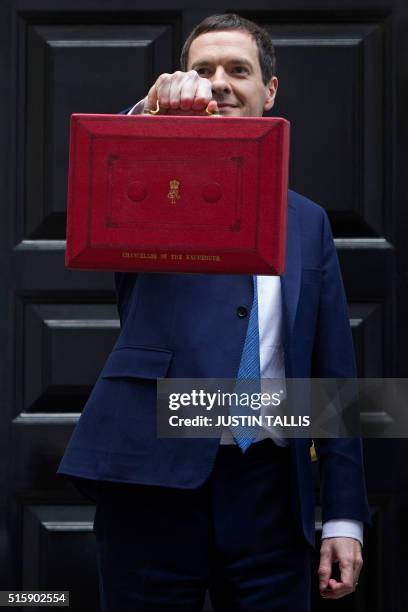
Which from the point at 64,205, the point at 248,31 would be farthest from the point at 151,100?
the point at 64,205

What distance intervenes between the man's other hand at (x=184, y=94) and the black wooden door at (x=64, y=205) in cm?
108

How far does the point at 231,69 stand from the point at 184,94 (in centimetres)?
33

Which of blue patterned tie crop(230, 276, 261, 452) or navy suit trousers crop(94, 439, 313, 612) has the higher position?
blue patterned tie crop(230, 276, 261, 452)

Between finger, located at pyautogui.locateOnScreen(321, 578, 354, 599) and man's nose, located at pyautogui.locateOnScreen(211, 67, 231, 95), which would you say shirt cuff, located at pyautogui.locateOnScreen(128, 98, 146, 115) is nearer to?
man's nose, located at pyautogui.locateOnScreen(211, 67, 231, 95)

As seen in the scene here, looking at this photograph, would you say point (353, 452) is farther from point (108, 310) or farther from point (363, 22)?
point (363, 22)

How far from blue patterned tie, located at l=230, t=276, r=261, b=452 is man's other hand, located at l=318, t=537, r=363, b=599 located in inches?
11.6

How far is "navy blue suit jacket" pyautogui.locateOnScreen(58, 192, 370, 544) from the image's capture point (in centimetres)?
205

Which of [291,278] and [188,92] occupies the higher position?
[188,92]

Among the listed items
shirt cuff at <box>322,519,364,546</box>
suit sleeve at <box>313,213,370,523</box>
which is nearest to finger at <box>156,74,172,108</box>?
suit sleeve at <box>313,213,370,523</box>

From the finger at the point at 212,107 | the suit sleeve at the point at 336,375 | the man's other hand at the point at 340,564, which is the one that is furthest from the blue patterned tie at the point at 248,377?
the finger at the point at 212,107

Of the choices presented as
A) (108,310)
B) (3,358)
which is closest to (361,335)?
(108,310)

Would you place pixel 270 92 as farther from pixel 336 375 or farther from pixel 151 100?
pixel 336 375

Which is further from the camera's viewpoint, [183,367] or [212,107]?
[183,367]

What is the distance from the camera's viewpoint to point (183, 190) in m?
1.89
